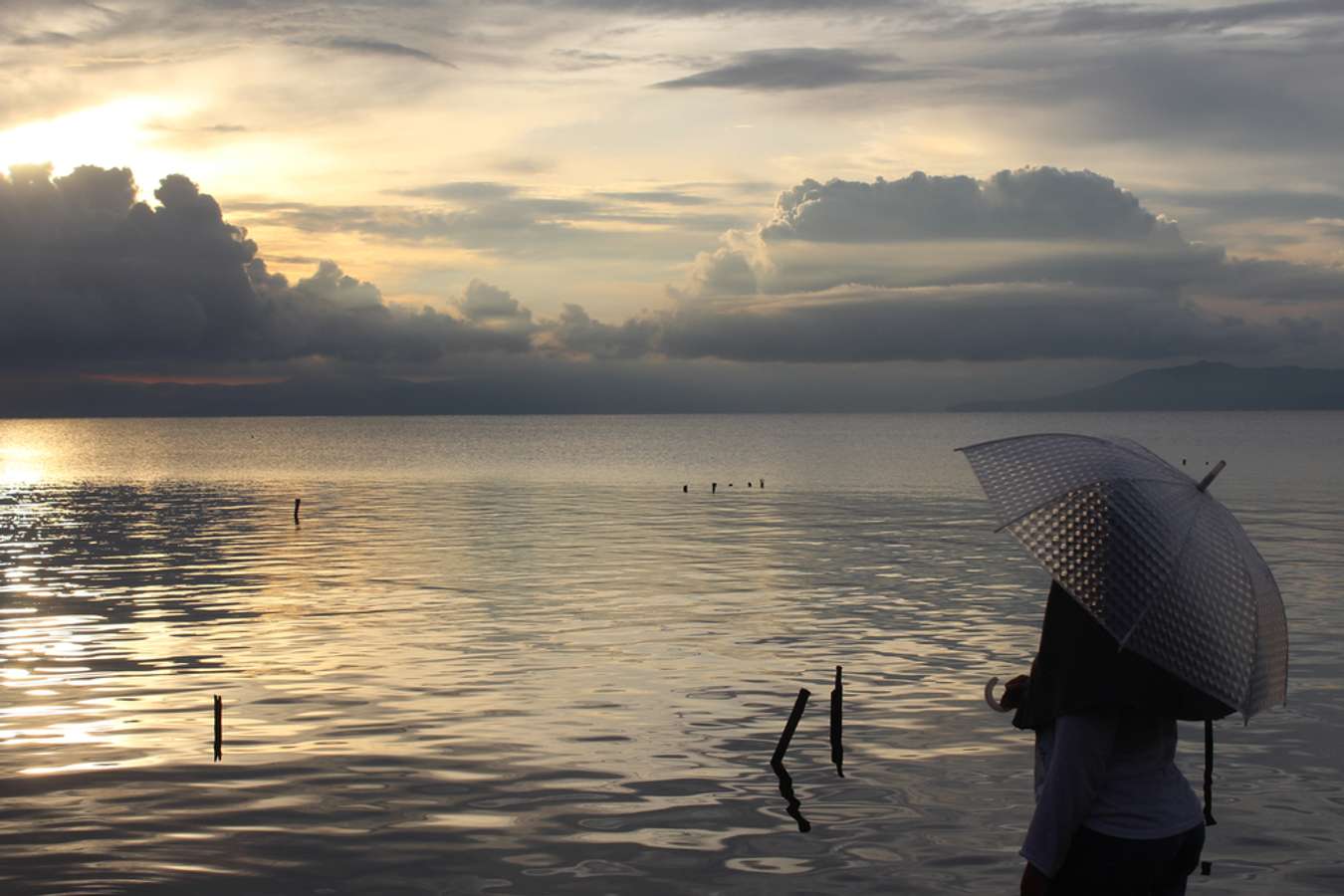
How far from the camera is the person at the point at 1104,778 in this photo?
6.11 meters

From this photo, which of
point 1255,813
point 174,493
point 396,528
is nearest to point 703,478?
point 174,493

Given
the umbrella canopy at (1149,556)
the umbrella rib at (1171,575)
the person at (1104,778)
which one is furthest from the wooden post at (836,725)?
the person at (1104,778)

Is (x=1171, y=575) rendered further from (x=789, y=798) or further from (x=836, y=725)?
(x=836, y=725)

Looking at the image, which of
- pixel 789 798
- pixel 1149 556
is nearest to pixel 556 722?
pixel 789 798

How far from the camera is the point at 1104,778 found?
619 centimetres

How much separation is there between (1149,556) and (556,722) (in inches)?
797

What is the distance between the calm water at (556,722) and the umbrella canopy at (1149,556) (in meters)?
10.7

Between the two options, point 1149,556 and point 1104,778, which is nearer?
point 1104,778

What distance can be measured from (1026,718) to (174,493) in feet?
371

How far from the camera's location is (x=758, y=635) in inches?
1448

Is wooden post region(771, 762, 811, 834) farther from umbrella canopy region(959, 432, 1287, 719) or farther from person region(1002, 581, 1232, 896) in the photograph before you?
person region(1002, 581, 1232, 896)

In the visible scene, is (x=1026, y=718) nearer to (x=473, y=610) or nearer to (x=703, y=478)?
(x=473, y=610)

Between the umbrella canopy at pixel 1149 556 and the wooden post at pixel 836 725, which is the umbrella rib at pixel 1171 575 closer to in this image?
the umbrella canopy at pixel 1149 556

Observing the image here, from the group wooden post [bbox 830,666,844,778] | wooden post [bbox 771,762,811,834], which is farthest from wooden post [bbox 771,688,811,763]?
wooden post [bbox 830,666,844,778]
